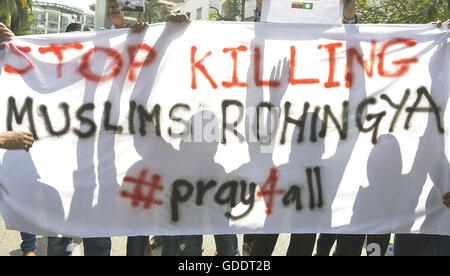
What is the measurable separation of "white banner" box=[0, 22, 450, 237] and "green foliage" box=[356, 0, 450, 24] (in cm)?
597

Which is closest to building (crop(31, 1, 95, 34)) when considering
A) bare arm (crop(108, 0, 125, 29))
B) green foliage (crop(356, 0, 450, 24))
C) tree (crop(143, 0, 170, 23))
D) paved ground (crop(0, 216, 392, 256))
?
tree (crop(143, 0, 170, 23))

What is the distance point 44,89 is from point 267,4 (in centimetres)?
158

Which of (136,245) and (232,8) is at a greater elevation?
(232,8)

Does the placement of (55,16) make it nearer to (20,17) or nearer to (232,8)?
(232,8)

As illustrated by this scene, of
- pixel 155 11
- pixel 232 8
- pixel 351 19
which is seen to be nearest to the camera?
pixel 351 19

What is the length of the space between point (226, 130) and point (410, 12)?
27.3 feet

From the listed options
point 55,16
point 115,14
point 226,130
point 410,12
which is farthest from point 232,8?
point 55,16

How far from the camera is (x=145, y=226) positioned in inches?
115

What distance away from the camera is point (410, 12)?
9.76 metres

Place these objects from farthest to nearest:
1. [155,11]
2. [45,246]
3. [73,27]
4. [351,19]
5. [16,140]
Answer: [155,11] → [45,246] → [73,27] → [351,19] → [16,140]

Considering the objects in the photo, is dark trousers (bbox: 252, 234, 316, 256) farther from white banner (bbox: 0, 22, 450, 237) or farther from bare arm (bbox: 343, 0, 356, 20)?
bare arm (bbox: 343, 0, 356, 20)

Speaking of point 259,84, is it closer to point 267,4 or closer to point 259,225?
point 267,4

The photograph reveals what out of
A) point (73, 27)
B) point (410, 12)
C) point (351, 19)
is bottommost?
point (73, 27)

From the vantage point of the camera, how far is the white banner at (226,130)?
2.90m
